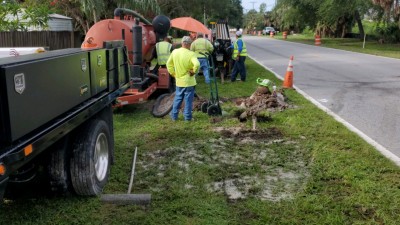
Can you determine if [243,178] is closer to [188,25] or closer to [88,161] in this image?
[88,161]

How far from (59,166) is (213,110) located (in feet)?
16.9

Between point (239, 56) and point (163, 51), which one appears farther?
point (239, 56)

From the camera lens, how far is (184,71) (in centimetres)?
875

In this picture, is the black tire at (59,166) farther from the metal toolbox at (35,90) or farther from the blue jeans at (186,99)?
the blue jeans at (186,99)

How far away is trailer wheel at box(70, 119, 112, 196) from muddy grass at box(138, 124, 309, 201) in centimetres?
68

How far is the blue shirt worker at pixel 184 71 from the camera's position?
8.66 metres

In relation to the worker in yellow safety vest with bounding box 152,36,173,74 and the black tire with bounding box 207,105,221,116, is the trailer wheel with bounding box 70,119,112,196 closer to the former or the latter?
the black tire with bounding box 207,105,221,116

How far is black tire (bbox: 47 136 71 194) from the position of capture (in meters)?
4.51

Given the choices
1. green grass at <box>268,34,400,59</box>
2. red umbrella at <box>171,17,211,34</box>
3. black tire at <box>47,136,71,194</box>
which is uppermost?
red umbrella at <box>171,17,211,34</box>

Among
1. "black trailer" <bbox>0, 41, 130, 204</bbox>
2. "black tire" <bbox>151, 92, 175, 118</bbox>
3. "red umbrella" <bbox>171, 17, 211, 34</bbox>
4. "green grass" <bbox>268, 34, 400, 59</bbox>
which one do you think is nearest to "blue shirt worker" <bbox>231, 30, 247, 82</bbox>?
"red umbrella" <bbox>171, 17, 211, 34</bbox>

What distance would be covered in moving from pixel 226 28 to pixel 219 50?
209 cm

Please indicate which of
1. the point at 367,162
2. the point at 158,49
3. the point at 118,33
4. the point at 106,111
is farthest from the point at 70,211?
the point at 158,49

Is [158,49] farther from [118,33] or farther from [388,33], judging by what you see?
[388,33]

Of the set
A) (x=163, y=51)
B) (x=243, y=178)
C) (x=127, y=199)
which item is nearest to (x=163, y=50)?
(x=163, y=51)
